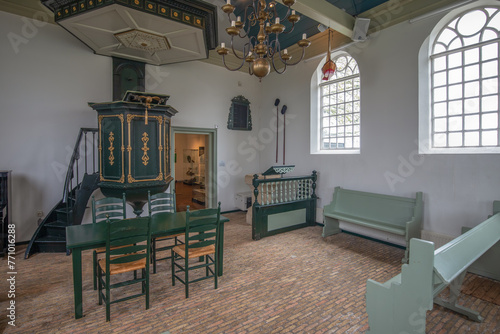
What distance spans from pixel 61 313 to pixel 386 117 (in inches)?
202

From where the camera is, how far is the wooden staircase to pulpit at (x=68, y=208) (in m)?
4.20

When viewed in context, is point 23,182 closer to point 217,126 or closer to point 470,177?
point 217,126

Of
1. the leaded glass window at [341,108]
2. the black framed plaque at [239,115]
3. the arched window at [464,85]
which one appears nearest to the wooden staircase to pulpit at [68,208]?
the black framed plaque at [239,115]

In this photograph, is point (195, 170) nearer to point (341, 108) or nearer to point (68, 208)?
point (68, 208)

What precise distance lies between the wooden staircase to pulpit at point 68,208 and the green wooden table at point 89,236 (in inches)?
66.6

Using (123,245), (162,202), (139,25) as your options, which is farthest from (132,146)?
A: (123,245)

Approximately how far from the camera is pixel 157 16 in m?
3.55

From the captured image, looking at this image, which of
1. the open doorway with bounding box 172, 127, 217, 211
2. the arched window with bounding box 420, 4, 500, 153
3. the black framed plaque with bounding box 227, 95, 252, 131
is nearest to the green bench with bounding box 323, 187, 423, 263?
the arched window with bounding box 420, 4, 500, 153

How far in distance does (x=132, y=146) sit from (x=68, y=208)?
1499 millimetres

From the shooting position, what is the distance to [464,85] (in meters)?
3.84

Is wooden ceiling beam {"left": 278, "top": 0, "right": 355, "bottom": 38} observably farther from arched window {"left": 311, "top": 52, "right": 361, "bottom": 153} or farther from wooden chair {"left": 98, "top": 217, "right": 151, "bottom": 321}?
wooden chair {"left": 98, "top": 217, "right": 151, "bottom": 321}

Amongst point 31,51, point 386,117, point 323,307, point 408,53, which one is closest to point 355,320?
point 323,307

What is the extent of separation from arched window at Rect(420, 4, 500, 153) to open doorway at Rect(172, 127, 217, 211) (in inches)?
177

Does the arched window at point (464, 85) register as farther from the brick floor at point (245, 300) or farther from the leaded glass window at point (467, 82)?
the brick floor at point (245, 300)
